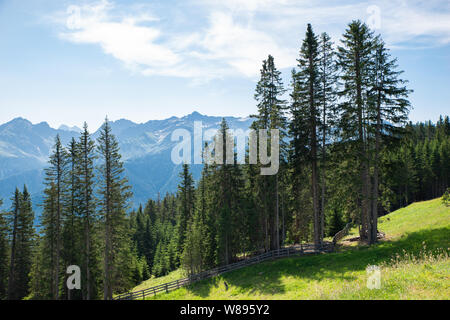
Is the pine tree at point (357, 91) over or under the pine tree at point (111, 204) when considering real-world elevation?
over

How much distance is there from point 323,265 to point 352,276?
485 cm

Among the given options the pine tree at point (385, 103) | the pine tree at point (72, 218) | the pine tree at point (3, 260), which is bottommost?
the pine tree at point (3, 260)

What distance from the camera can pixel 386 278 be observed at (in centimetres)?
1220

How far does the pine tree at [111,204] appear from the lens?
25328 millimetres

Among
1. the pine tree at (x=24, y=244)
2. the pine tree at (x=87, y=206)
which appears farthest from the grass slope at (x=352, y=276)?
the pine tree at (x=24, y=244)

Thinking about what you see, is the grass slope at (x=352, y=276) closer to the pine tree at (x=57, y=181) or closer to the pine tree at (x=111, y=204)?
the pine tree at (x=111, y=204)

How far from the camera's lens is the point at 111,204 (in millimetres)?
25906

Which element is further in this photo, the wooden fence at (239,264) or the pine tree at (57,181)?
the pine tree at (57,181)

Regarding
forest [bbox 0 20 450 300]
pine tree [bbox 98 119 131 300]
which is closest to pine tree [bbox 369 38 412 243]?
forest [bbox 0 20 450 300]

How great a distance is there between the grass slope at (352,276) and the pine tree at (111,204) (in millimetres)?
5259

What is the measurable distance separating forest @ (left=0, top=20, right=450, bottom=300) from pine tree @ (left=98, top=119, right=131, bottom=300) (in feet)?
0.34

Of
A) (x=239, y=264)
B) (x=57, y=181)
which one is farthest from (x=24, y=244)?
(x=239, y=264)

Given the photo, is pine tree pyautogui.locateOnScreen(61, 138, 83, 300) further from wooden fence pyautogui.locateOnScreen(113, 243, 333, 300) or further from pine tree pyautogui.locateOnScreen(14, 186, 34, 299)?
pine tree pyautogui.locateOnScreen(14, 186, 34, 299)

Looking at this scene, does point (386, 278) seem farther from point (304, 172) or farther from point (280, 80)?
point (280, 80)
